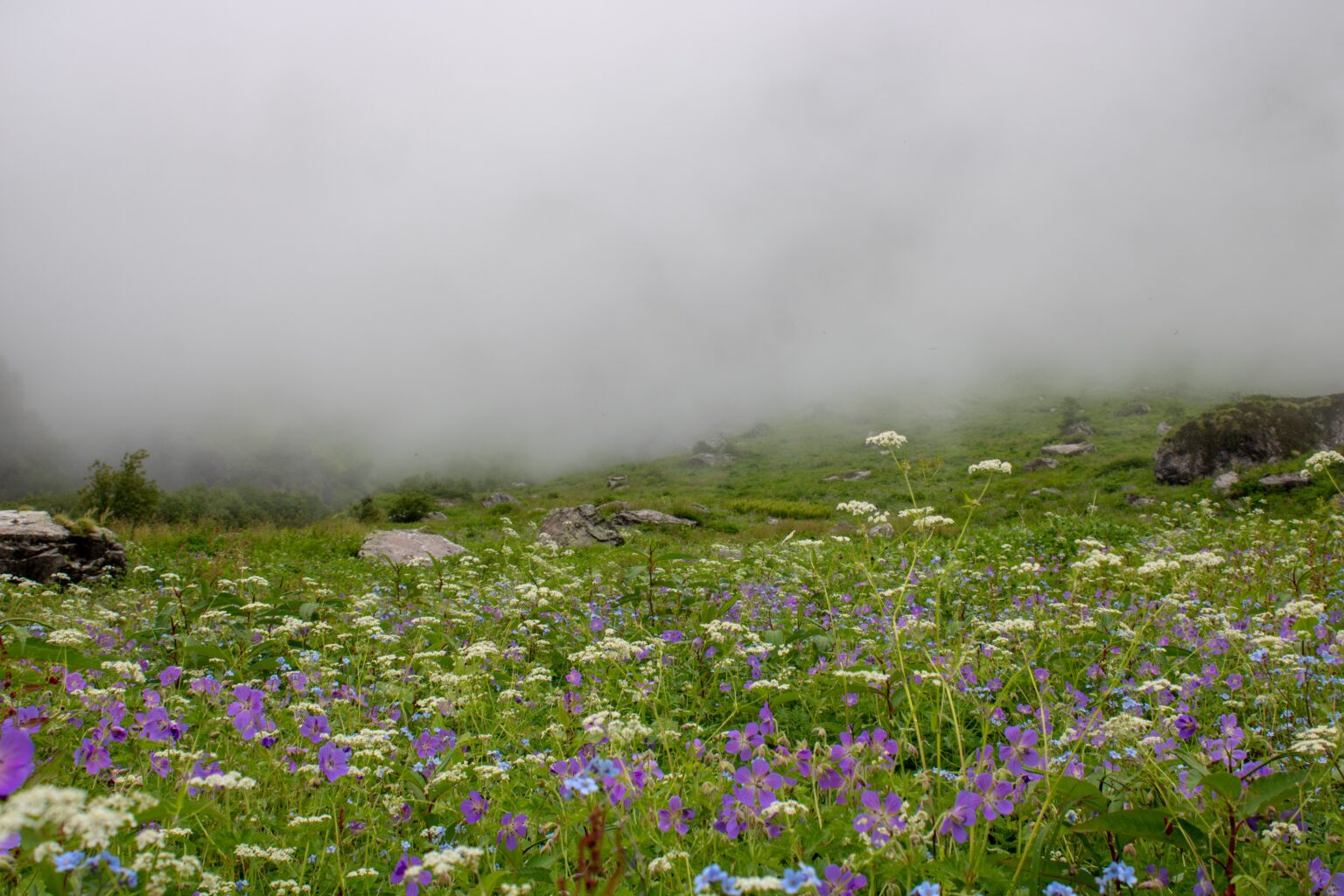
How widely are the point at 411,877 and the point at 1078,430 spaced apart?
72.9 m

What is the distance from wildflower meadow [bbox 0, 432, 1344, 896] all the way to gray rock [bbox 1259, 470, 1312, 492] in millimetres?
15665

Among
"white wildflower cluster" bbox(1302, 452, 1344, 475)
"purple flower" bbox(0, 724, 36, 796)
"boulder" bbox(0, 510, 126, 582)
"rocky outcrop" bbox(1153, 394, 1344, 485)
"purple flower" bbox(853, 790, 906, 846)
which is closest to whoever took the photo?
"purple flower" bbox(0, 724, 36, 796)

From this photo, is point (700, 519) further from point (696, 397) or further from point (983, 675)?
point (696, 397)

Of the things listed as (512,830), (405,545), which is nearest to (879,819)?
(512,830)

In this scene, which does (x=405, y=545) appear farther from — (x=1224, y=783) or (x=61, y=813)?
(x=1224, y=783)

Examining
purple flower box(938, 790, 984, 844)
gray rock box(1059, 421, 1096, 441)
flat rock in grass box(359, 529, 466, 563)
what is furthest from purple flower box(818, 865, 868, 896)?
gray rock box(1059, 421, 1096, 441)

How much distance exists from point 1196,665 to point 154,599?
36.3ft

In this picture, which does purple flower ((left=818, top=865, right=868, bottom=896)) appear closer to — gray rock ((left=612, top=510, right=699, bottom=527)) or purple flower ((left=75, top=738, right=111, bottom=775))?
purple flower ((left=75, top=738, right=111, bottom=775))

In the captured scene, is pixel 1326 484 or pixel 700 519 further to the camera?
pixel 700 519

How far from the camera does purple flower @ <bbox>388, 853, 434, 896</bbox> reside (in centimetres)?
205

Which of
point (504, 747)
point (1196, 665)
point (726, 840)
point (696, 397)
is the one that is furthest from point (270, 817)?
point (696, 397)

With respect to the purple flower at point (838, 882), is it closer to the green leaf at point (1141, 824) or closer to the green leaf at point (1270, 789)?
the green leaf at point (1141, 824)

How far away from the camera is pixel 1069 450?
53.4 m

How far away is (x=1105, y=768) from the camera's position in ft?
9.00
